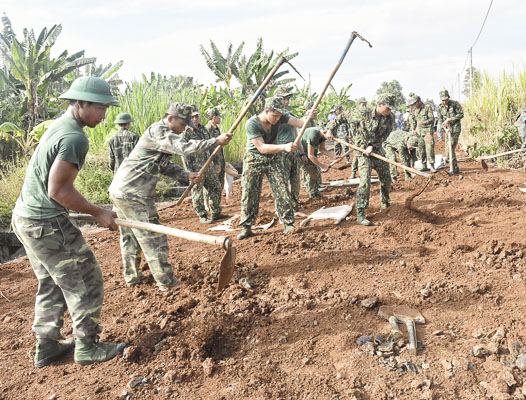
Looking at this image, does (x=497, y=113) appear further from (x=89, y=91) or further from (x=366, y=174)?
(x=89, y=91)

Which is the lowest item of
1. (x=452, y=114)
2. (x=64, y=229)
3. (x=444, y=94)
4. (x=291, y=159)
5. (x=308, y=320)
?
(x=308, y=320)

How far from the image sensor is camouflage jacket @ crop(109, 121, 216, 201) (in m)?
3.68

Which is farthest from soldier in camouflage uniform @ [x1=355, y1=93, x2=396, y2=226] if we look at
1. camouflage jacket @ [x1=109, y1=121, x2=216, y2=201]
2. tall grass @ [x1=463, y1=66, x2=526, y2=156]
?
tall grass @ [x1=463, y1=66, x2=526, y2=156]

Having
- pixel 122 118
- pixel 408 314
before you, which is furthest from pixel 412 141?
pixel 408 314

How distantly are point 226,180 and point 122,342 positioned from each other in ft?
17.8

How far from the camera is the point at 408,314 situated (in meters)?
3.28

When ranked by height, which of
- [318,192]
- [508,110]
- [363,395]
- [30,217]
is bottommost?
[363,395]

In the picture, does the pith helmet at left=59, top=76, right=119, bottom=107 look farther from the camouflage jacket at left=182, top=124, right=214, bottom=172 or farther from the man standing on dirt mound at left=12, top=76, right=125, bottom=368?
the camouflage jacket at left=182, top=124, right=214, bottom=172

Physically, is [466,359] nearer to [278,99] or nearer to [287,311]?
[287,311]

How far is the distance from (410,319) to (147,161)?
8.68ft

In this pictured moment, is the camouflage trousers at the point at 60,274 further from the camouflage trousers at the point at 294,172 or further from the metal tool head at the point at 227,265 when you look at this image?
the camouflage trousers at the point at 294,172

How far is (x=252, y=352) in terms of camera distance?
299 centimetres

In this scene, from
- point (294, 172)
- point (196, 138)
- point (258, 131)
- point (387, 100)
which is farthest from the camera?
point (294, 172)

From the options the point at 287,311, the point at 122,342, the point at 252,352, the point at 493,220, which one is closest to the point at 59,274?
the point at 122,342
